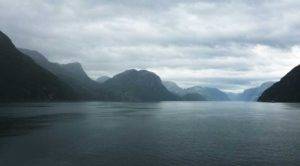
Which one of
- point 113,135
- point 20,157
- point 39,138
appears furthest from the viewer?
point 113,135

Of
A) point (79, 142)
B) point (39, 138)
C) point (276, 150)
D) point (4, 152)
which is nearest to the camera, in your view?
point (4, 152)

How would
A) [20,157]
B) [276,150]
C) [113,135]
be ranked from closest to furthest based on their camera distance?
[20,157] < [276,150] < [113,135]

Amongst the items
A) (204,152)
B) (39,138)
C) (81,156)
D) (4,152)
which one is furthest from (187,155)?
(39,138)

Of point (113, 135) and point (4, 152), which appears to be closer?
point (4, 152)

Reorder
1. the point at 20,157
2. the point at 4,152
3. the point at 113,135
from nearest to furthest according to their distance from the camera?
the point at 20,157 < the point at 4,152 < the point at 113,135

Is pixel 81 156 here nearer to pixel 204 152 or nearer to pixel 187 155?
pixel 187 155

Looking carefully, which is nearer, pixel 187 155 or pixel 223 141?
pixel 187 155

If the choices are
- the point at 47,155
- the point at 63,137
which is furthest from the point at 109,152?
the point at 63,137

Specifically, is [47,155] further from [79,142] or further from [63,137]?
[63,137]
